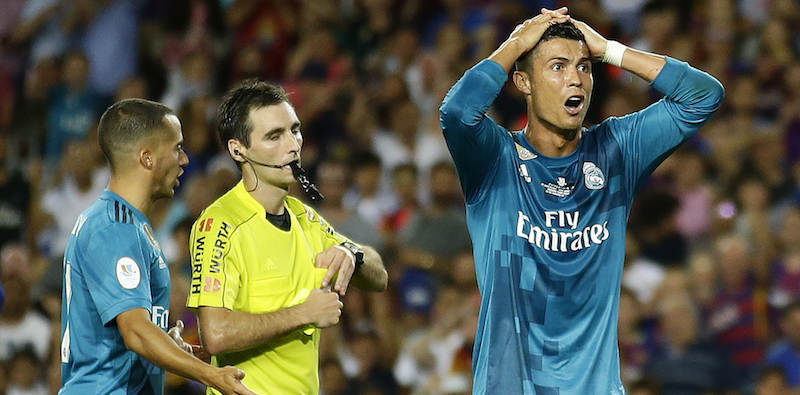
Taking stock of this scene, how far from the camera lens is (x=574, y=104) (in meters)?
4.39

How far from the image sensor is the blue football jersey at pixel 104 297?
3.98 meters

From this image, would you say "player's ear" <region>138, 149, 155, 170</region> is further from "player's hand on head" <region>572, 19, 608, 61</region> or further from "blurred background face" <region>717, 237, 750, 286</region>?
"blurred background face" <region>717, 237, 750, 286</region>

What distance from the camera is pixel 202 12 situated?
10797mm

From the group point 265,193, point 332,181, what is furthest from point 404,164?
point 265,193

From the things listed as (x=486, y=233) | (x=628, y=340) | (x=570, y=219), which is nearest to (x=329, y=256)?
(x=486, y=233)

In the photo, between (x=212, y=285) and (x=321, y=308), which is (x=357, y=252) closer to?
(x=321, y=308)

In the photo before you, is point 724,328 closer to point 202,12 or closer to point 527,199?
point 527,199

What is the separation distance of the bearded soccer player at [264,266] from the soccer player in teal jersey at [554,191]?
68 cm

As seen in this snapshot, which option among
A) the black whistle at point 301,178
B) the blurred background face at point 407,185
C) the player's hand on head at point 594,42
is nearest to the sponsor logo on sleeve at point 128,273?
the black whistle at point 301,178

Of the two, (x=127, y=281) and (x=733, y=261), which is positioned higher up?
(x=127, y=281)

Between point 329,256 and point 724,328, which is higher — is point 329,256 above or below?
above

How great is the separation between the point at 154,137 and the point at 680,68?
7.22 feet

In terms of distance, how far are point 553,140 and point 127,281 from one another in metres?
1.85

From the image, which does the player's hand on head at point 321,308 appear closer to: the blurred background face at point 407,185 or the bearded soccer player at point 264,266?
the bearded soccer player at point 264,266
